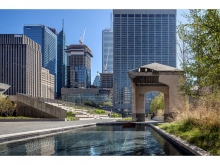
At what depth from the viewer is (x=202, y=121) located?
34.2 ft

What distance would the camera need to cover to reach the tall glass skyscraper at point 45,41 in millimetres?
185000

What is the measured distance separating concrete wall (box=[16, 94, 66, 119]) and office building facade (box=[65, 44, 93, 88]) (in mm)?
124430

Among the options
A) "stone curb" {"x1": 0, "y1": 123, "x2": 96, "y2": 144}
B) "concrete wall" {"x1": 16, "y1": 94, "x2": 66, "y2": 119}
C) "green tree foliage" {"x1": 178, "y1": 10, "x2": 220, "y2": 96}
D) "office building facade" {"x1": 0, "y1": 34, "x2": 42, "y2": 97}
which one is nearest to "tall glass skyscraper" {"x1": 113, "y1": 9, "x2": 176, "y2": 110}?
"office building facade" {"x1": 0, "y1": 34, "x2": 42, "y2": 97}

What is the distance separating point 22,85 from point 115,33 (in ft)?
153

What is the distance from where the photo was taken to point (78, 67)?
165 m

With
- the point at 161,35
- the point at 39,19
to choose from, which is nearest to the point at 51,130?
the point at 161,35

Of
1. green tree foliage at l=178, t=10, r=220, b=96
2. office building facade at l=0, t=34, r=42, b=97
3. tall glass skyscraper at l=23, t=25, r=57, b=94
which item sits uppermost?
tall glass skyscraper at l=23, t=25, r=57, b=94

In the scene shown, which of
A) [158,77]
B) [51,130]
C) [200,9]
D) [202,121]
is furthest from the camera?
[158,77]

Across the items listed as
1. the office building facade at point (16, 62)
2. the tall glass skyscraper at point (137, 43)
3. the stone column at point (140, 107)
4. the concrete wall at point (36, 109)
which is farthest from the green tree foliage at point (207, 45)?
the tall glass skyscraper at point (137, 43)

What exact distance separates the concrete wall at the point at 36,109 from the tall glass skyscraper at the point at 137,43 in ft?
311

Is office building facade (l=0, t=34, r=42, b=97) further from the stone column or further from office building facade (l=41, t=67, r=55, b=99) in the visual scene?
→ the stone column

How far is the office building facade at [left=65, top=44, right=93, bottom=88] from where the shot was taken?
155500 millimetres

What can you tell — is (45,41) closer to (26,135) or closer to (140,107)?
(140,107)
